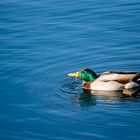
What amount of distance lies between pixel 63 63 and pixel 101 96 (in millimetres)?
2374

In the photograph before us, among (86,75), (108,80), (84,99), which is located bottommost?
(84,99)

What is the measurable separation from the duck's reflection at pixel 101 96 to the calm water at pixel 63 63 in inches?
1.2

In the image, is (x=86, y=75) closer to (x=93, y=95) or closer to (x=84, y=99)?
(x=93, y=95)

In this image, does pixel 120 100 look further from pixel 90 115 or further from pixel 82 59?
pixel 82 59

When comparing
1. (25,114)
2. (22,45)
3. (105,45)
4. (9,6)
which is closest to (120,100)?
(25,114)

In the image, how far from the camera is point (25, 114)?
51.0 feet

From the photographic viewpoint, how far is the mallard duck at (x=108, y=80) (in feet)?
54.9

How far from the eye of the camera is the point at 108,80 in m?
17.0

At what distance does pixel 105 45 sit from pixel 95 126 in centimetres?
573

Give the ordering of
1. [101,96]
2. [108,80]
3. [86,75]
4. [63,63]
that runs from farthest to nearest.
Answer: [63,63] → [86,75] → [108,80] → [101,96]

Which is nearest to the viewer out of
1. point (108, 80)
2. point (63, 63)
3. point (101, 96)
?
point (101, 96)

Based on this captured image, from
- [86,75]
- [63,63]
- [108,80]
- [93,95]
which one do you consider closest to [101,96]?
[93,95]

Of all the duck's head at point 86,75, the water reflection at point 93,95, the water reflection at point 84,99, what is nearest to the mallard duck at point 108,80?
the duck's head at point 86,75

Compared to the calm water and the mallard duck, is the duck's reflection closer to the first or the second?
the calm water
